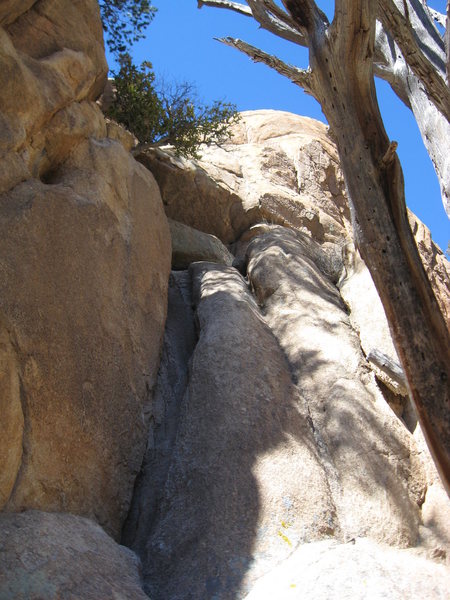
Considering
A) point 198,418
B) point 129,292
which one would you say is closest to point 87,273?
point 129,292

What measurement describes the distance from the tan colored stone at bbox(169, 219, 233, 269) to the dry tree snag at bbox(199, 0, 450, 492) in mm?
5502

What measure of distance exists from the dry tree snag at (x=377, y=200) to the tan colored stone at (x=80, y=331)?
8.74ft

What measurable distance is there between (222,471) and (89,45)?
5.37 metres

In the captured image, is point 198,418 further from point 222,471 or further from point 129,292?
point 129,292

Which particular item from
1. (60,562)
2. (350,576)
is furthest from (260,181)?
(60,562)

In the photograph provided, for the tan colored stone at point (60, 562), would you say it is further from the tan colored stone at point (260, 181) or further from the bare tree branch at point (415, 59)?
the tan colored stone at point (260, 181)

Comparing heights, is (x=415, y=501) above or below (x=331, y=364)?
below

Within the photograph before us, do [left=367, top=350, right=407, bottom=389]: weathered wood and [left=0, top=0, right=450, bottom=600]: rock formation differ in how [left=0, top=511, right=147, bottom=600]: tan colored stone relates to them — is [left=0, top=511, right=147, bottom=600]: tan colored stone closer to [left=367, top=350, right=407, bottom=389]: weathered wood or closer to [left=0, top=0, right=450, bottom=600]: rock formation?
[left=0, top=0, right=450, bottom=600]: rock formation

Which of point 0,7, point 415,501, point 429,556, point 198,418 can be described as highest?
point 0,7

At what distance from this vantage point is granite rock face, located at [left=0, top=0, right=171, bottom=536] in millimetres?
5199

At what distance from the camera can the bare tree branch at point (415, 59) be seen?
485cm

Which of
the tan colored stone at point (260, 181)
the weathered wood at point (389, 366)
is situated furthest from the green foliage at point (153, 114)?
the weathered wood at point (389, 366)

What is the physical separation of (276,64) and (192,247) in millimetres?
4927

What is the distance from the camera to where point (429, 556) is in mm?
5355
